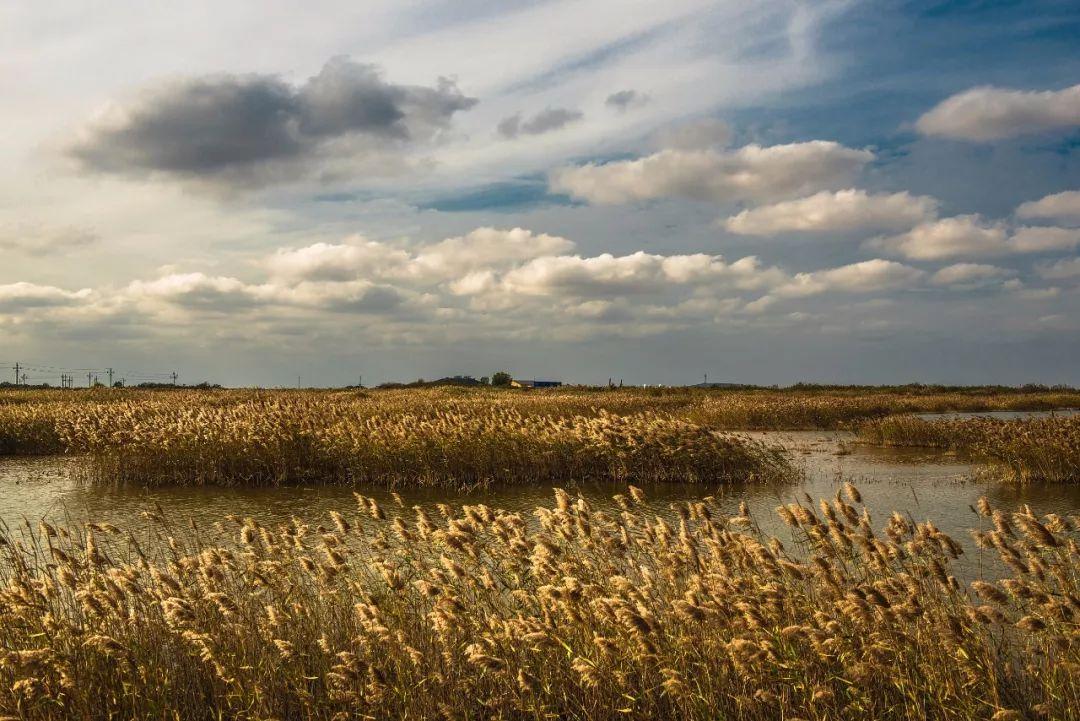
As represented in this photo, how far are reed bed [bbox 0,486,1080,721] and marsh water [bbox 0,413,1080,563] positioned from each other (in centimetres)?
640

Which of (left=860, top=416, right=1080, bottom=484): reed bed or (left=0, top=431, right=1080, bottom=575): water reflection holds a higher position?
(left=860, top=416, right=1080, bottom=484): reed bed

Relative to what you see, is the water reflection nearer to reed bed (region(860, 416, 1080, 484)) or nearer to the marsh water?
the marsh water

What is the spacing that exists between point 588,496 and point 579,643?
11188mm

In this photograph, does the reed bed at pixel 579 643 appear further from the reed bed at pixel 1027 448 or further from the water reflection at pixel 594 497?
the reed bed at pixel 1027 448

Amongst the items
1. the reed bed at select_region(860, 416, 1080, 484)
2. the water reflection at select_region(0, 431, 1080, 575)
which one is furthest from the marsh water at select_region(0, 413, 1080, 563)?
the reed bed at select_region(860, 416, 1080, 484)

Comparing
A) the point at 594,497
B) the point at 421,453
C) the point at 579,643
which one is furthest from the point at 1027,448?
the point at 579,643

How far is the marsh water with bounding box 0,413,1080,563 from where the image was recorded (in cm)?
1492

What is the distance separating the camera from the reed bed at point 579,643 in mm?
5188

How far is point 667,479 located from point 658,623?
15142 mm

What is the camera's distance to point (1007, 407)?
52.1 metres

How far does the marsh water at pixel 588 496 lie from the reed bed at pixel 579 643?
6.40m

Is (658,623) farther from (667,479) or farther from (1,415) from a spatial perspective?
(1,415)

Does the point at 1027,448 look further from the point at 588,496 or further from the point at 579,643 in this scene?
the point at 579,643

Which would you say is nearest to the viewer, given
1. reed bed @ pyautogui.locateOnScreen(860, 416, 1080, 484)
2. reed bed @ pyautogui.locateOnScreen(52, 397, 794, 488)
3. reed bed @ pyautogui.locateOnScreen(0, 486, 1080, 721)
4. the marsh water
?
reed bed @ pyautogui.locateOnScreen(0, 486, 1080, 721)
